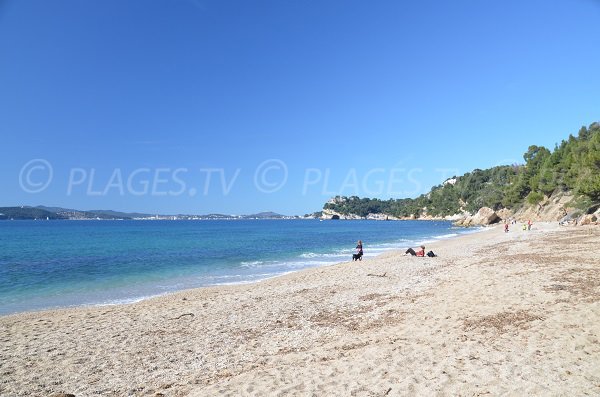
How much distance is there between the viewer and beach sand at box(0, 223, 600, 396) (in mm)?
5824

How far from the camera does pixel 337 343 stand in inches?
321

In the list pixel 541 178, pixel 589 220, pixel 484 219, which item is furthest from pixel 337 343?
pixel 484 219

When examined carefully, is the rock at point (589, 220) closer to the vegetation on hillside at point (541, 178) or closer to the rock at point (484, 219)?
the vegetation on hillside at point (541, 178)

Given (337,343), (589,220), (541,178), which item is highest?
(541,178)

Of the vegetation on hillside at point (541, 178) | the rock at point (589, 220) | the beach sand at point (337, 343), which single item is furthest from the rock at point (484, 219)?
the beach sand at point (337, 343)

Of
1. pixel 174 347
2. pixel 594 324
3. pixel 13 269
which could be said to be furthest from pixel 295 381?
pixel 13 269

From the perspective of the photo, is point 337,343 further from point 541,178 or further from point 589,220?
point 541,178

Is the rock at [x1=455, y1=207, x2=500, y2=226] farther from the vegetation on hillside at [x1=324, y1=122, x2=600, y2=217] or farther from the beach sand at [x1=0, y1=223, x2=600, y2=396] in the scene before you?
the beach sand at [x1=0, y1=223, x2=600, y2=396]

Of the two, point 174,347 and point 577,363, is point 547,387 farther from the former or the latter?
point 174,347

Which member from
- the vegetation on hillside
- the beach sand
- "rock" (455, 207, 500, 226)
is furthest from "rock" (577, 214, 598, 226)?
"rock" (455, 207, 500, 226)

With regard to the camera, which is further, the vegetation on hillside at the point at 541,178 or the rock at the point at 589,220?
the vegetation on hillside at the point at 541,178

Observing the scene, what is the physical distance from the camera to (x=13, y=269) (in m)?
27.1

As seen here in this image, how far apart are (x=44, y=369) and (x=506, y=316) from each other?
1018 cm

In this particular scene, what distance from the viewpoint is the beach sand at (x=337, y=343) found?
5.82 meters
